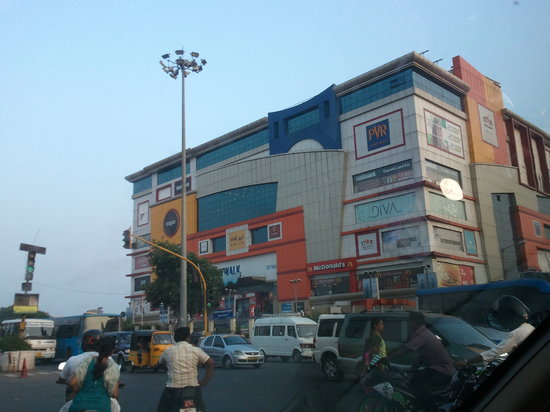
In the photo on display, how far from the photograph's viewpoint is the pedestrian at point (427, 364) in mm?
2873

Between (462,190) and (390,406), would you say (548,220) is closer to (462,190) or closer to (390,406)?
(462,190)

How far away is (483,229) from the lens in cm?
438

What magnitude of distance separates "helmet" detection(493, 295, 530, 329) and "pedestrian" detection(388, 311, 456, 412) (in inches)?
17.9

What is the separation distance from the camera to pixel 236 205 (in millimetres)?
45594

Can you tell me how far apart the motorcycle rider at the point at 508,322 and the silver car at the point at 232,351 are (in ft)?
45.8

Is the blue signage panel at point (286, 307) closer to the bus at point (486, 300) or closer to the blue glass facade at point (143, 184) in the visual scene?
the blue glass facade at point (143, 184)

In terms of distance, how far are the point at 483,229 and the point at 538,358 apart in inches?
111

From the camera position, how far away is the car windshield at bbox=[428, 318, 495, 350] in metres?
3.14

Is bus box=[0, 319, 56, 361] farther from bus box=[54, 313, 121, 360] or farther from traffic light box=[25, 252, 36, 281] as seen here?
traffic light box=[25, 252, 36, 281]

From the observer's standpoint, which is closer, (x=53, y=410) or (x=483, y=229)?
(x=483, y=229)

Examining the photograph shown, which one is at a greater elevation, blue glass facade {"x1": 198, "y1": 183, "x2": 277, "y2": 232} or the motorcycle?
blue glass facade {"x1": 198, "y1": 183, "x2": 277, "y2": 232}

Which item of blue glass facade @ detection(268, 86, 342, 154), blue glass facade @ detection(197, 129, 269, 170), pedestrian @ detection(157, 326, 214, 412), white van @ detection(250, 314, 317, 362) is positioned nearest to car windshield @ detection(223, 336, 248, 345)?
white van @ detection(250, 314, 317, 362)

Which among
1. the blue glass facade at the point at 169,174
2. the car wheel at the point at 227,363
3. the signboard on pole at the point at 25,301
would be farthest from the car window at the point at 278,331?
the blue glass facade at the point at 169,174

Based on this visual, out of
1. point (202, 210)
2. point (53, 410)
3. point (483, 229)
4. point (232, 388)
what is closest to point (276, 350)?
point (232, 388)
